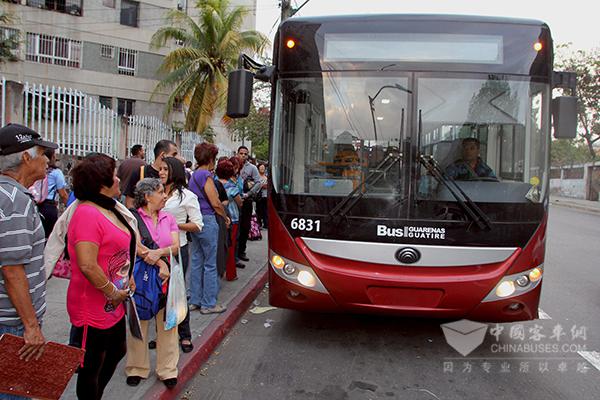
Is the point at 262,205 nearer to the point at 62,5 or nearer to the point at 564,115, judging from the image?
the point at 564,115

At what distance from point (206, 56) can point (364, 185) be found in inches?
736

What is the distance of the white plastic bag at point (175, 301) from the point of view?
321 cm

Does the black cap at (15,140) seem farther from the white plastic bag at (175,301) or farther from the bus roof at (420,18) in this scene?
the bus roof at (420,18)

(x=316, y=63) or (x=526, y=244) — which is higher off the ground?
Answer: (x=316, y=63)

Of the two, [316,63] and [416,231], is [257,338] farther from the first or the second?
[316,63]

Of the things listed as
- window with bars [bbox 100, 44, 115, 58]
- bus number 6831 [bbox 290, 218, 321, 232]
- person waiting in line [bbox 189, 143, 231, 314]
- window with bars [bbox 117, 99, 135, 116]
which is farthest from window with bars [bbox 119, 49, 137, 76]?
bus number 6831 [bbox 290, 218, 321, 232]

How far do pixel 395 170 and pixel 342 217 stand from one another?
25.1 inches

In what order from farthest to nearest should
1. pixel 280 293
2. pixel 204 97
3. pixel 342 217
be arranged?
pixel 204 97, pixel 280 293, pixel 342 217

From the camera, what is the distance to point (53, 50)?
2288cm

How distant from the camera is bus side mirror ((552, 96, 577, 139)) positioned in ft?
14.1

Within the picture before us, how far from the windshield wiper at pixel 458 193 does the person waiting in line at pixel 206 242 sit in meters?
2.29

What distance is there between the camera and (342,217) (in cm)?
405

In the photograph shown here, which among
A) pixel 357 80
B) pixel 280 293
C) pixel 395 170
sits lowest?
pixel 280 293

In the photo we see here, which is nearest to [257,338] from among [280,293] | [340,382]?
[280,293]
